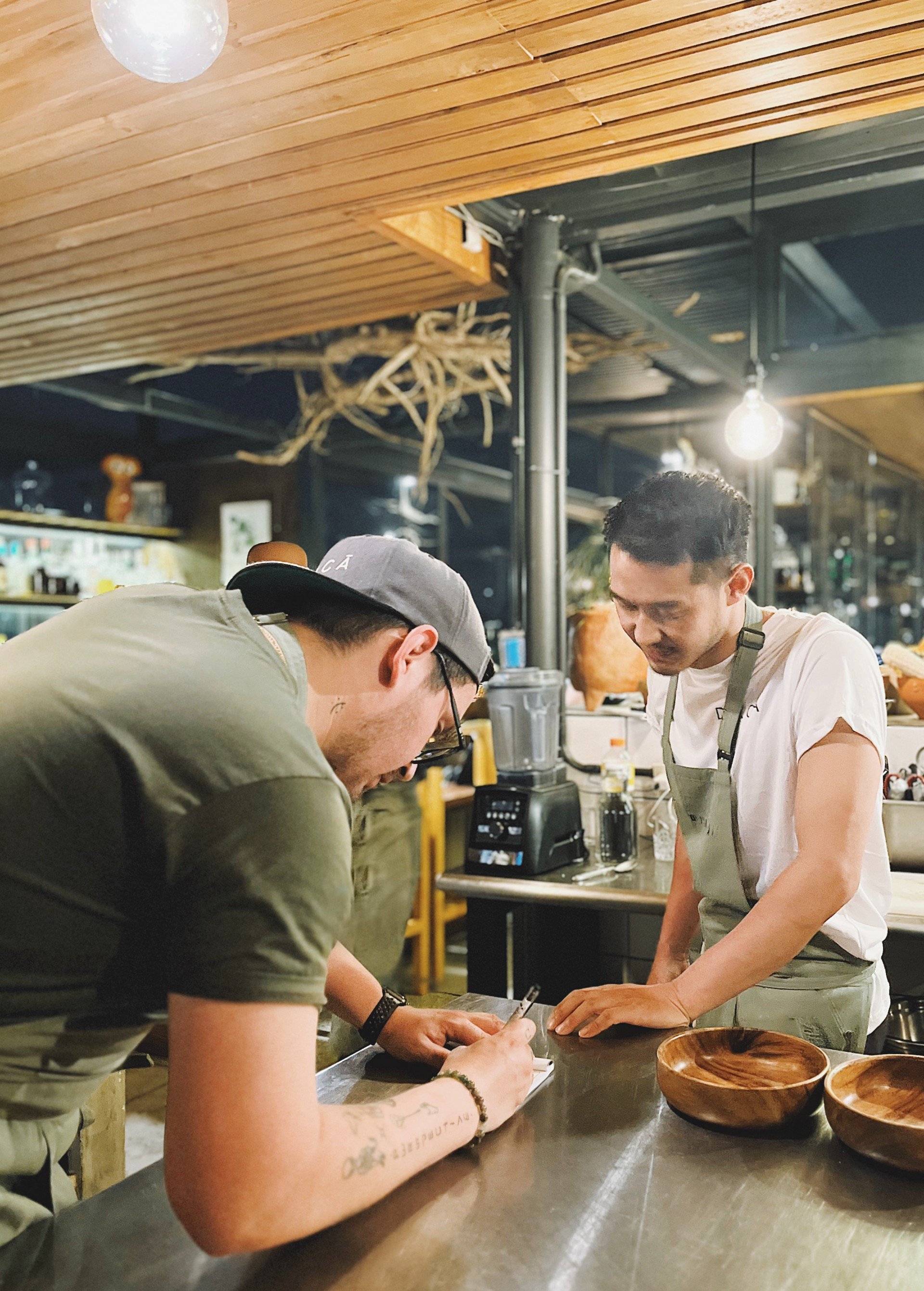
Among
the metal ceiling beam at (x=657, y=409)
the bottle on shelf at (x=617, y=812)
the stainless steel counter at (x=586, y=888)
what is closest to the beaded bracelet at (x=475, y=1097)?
the stainless steel counter at (x=586, y=888)

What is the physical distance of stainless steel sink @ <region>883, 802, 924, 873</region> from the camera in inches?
124

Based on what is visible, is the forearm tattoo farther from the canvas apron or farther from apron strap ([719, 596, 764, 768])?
apron strap ([719, 596, 764, 768])

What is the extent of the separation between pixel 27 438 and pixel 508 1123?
8477 mm

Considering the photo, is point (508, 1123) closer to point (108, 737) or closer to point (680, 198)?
point (108, 737)

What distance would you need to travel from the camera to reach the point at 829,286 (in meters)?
7.15

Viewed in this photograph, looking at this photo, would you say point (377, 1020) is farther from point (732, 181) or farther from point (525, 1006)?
point (732, 181)

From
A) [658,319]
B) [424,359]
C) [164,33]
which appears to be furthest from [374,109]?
[658,319]

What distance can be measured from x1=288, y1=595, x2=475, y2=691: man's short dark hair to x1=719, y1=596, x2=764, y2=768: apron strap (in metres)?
0.99

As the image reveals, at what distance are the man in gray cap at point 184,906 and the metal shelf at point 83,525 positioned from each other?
7.30 metres

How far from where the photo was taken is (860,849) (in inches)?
70.7

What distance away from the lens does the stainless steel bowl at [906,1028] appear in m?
2.74

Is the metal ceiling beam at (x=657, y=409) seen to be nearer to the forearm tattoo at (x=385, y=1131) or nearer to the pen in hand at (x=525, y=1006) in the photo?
the pen in hand at (x=525, y=1006)

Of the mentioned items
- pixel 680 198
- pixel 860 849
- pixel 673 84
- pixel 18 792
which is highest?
pixel 680 198

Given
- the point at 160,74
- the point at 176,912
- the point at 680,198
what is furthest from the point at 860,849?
the point at 680,198
